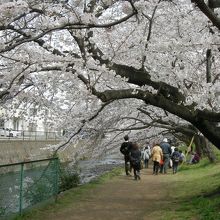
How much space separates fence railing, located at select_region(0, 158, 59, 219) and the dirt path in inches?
28.0

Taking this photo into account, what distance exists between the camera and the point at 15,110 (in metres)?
12.9

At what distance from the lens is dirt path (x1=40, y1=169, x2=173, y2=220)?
35.1 feet

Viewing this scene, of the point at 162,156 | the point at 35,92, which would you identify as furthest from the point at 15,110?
the point at 162,156

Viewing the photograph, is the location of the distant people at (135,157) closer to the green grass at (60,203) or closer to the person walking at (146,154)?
the green grass at (60,203)

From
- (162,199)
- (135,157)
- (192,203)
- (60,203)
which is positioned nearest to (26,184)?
(60,203)

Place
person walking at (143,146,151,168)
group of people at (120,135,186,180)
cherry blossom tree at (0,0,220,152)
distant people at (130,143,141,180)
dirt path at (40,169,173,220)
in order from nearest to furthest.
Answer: cherry blossom tree at (0,0,220,152), dirt path at (40,169,173,220), distant people at (130,143,141,180), group of people at (120,135,186,180), person walking at (143,146,151,168)

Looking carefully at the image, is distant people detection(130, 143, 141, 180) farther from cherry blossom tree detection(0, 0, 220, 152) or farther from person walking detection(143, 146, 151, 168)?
person walking detection(143, 146, 151, 168)

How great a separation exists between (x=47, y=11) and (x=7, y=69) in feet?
9.84

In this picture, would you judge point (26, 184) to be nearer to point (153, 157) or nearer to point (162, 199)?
point (162, 199)

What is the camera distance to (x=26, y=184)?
1088 centimetres

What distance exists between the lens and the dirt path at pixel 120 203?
1069 cm

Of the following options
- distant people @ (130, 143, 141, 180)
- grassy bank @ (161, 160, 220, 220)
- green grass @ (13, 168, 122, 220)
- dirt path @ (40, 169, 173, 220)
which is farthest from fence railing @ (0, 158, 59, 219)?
distant people @ (130, 143, 141, 180)

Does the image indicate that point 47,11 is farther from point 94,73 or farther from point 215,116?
point 215,116

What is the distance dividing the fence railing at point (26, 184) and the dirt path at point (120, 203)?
71cm
